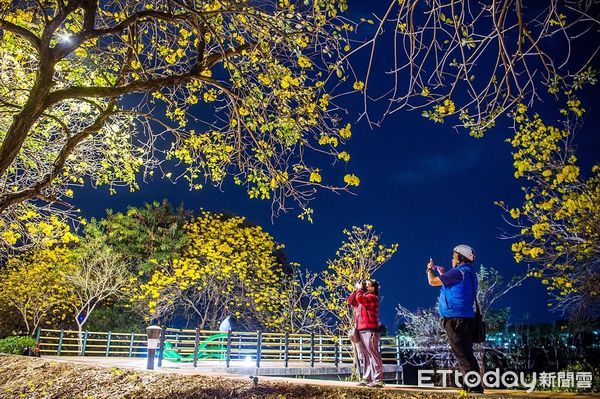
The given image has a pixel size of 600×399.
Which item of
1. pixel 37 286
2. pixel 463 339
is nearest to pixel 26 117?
pixel 463 339

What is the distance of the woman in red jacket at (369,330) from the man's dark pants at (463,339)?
1617mm

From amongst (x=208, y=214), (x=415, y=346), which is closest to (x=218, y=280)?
(x=208, y=214)

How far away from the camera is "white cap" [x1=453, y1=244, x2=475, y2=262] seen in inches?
194

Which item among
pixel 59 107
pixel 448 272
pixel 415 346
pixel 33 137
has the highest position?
pixel 59 107

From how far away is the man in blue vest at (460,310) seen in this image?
4.57 m

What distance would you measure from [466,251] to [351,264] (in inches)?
400

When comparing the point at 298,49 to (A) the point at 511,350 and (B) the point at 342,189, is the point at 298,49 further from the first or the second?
(A) the point at 511,350

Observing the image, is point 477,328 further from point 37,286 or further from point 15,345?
point 37,286

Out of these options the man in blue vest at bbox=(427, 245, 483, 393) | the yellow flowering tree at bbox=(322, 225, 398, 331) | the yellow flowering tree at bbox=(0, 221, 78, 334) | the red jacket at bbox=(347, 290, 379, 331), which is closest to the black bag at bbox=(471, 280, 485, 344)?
the man in blue vest at bbox=(427, 245, 483, 393)

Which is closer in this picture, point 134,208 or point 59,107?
point 59,107

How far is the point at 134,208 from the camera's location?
79.7 feet

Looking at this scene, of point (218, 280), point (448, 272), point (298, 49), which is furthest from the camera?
point (218, 280)

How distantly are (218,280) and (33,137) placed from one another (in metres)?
15.7

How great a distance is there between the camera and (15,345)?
13469 mm
